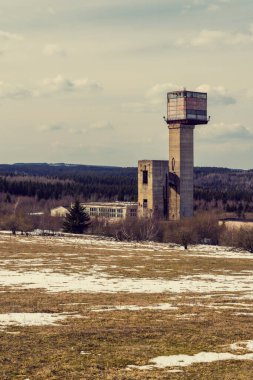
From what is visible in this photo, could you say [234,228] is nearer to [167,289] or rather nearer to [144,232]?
[144,232]

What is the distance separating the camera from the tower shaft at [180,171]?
554ft

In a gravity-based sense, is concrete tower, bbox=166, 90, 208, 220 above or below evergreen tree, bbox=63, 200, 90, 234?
above

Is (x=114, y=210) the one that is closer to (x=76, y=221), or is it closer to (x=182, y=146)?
(x=182, y=146)

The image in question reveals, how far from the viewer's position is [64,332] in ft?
99.6

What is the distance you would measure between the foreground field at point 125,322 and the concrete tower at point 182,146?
9914 centimetres

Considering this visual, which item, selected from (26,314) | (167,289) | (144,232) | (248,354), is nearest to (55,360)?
(248,354)

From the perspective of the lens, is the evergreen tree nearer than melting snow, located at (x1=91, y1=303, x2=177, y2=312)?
No

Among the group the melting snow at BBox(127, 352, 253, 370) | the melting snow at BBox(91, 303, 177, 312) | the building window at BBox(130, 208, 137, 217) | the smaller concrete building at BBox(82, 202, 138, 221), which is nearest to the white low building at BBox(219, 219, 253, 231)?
the smaller concrete building at BBox(82, 202, 138, 221)

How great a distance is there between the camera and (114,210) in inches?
6831

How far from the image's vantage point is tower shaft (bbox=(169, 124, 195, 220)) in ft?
554

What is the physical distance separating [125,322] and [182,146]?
13763cm

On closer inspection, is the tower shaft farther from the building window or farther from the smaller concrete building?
the smaller concrete building

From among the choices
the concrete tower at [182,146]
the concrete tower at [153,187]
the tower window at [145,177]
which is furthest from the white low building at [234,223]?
the tower window at [145,177]

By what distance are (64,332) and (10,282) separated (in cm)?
2442
